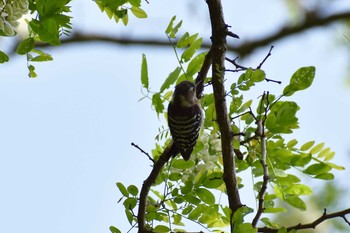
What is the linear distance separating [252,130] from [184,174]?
213 millimetres

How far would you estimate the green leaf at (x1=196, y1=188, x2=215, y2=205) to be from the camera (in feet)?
5.41

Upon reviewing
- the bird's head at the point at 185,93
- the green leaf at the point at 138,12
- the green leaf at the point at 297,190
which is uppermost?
the green leaf at the point at 138,12

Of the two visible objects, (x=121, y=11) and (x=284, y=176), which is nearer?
(x=121, y=11)

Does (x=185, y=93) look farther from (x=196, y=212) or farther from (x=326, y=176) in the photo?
(x=326, y=176)

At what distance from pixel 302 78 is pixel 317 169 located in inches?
10.6

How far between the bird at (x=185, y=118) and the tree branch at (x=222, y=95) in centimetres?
14

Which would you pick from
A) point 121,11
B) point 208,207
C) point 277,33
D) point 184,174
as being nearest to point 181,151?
point 184,174

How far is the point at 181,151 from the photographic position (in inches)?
67.7

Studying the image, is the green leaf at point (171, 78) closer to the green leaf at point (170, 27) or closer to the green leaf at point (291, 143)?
the green leaf at point (170, 27)

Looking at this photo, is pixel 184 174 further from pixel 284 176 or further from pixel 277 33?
pixel 277 33

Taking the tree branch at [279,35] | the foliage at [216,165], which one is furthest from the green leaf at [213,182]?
the tree branch at [279,35]

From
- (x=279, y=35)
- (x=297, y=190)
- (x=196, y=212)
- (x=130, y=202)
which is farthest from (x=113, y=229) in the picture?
(x=279, y=35)

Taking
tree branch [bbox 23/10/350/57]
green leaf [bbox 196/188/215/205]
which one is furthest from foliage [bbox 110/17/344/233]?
tree branch [bbox 23/10/350/57]

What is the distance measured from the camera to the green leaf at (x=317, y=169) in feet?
5.44
